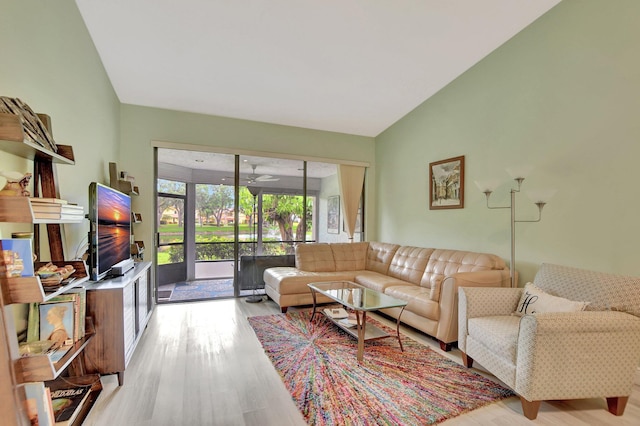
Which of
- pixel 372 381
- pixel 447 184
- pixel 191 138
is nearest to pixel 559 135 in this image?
pixel 447 184

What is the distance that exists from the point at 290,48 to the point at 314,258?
285 centimetres

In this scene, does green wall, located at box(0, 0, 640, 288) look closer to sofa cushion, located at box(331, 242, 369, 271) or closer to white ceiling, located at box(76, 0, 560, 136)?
white ceiling, located at box(76, 0, 560, 136)

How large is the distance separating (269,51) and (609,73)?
3143 millimetres

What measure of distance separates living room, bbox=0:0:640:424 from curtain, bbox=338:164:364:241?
123 cm

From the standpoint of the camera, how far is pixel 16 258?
52.2 inches

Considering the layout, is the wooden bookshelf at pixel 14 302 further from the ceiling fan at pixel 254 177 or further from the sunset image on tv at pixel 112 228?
the ceiling fan at pixel 254 177

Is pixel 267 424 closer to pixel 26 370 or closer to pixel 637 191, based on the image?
pixel 26 370

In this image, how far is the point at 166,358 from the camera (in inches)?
106

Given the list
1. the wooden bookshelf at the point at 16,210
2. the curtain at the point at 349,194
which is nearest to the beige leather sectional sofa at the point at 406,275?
the curtain at the point at 349,194

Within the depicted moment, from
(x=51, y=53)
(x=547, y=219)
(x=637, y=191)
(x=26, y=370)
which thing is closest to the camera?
(x=26, y=370)

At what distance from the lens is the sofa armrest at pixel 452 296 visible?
2.81m

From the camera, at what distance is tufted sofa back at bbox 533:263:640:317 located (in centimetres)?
208

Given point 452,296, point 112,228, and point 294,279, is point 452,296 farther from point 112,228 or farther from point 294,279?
point 112,228

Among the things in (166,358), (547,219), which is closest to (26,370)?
(166,358)
